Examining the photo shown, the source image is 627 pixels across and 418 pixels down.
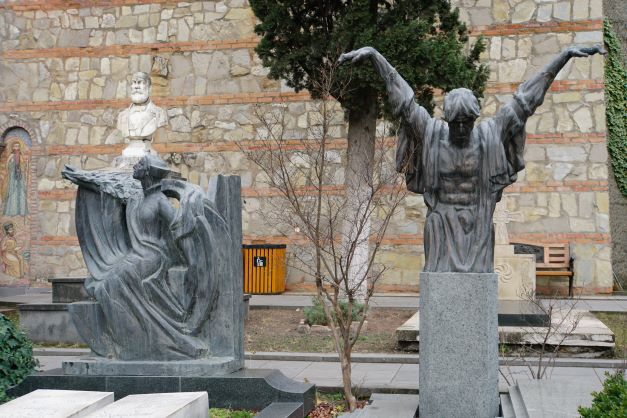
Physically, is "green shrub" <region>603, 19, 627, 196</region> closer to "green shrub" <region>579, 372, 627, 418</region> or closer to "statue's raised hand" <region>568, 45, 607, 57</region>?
"statue's raised hand" <region>568, 45, 607, 57</region>

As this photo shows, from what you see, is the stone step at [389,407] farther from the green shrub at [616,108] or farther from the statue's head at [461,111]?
the green shrub at [616,108]

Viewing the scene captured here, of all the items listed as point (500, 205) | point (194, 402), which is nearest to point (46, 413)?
point (194, 402)

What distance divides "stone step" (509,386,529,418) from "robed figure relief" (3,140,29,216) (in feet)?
51.2

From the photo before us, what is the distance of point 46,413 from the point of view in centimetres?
566

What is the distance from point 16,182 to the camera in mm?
20188

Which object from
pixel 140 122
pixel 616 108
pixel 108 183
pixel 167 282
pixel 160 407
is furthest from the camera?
pixel 616 108

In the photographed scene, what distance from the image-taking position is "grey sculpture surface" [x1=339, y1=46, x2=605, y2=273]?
674 cm

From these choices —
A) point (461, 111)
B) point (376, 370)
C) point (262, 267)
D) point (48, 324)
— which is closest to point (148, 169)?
point (461, 111)

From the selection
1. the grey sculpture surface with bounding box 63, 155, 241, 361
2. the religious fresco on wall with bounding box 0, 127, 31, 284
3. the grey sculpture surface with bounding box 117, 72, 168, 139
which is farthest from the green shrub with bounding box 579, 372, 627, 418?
the religious fresco on wall with bounding box 0, 127, 31, 284

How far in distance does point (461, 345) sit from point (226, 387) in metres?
2.26

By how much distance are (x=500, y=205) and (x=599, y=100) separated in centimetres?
368

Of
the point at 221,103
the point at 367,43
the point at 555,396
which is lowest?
Answer: the point at 555,396

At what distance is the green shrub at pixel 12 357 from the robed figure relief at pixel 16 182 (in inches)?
477

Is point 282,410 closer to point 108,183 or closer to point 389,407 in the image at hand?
point 389,407
